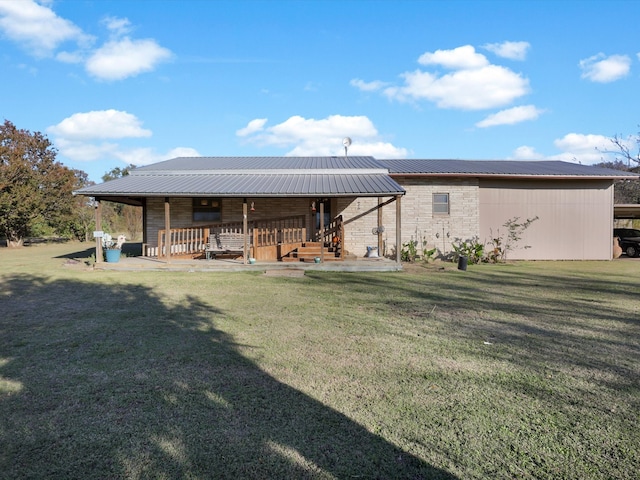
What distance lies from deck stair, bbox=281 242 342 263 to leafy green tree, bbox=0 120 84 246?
53.9ft

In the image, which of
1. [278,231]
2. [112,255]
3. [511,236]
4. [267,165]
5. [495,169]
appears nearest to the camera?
[112,255]

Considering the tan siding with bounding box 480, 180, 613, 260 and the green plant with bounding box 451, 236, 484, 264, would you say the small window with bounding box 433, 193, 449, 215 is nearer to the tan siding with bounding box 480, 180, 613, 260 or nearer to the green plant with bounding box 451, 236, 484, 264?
the green plant with bounding box 451, 236, 484, 264

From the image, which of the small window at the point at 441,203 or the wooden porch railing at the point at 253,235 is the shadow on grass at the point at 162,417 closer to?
the wooden porch railing at the point at 253,235

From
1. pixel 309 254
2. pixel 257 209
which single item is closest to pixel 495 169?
pixel 309 254

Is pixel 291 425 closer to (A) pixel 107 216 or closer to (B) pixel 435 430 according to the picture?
(B) pixel 435 430

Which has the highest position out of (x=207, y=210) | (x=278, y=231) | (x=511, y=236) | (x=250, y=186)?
(x=250, y=186)

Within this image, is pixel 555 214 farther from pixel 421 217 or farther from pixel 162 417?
pixel 162 417

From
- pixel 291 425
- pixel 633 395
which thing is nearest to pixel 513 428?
pixel 633 395

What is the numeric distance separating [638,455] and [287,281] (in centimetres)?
782

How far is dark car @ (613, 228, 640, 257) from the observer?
17.1 metres

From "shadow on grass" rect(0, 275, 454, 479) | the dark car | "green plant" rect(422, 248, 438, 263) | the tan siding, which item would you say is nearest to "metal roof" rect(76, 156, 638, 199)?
the tan siding

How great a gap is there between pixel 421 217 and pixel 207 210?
8.23 meters

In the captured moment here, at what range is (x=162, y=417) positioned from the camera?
304 centimetres

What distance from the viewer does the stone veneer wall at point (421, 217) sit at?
50.1ft
